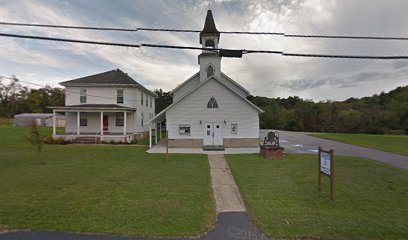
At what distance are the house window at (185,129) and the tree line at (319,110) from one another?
115ft

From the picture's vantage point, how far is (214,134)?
66.0 ft

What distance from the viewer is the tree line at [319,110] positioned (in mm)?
44938

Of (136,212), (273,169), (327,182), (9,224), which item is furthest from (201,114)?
(9,224)

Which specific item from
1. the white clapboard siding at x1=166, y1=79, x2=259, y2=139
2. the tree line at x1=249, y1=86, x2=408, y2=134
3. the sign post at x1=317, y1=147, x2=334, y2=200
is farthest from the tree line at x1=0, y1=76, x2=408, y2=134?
the sign post at x1=317, y1=147, x2=334, y2=200

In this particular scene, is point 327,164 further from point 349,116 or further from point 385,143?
point 349,116

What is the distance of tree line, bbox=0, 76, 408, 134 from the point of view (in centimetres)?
4494

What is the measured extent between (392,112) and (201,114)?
44.5m

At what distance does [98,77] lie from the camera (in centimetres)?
2691

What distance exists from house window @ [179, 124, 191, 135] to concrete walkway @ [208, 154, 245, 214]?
296 inches

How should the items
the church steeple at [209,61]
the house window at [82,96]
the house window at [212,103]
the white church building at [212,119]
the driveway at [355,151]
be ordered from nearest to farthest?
the driveway at [355,151]
the white church building at [212,119]
the house window at [212,103]
the church steeple at [209,61]
the house window at [82,96]

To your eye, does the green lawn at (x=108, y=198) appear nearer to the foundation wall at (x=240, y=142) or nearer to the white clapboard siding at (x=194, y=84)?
the foundation wall at (x=240, y=142)

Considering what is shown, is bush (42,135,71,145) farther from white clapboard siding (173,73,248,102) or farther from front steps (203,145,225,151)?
front steps (203,145,225,151)

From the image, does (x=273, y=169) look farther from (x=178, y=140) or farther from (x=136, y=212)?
(x=178, y=140)

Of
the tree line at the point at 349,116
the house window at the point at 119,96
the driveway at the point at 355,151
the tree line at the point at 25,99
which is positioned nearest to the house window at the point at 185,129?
the driveway at the point at 355,151
